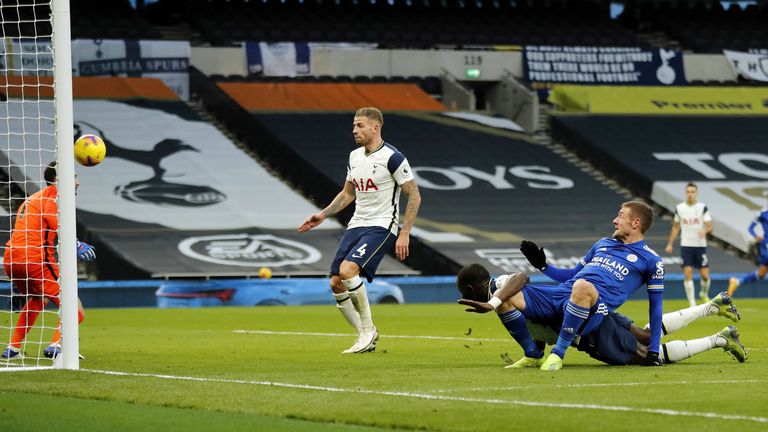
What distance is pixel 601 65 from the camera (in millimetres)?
46281

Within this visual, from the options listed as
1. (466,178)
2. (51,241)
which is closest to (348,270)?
(51,241)

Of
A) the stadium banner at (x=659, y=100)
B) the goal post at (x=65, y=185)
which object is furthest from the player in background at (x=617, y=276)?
the stadium banner at (x=659, y=100)

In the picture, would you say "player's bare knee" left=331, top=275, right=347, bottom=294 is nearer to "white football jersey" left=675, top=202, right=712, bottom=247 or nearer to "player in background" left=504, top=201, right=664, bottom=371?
"player in background" left=504, top=201, right=664, bottom=371

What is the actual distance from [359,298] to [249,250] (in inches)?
830

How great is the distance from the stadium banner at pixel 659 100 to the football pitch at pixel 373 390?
3064cm

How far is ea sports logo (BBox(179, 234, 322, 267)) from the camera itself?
33281 millimetres

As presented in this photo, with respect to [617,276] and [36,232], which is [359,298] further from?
[617,276]

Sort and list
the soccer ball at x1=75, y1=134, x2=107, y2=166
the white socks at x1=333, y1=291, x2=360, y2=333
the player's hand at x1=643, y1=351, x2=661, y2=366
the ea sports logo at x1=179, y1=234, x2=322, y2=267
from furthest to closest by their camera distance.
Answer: the ea sports logo at x1=179, y1=234, x2=322, y2=267 < the white socks at x1=333, y1=291, x2=360, y2=333 < the soccer ball at x1=75, y1=134, x2=107, y2=166 < the player's hand at x1=643, y1=351, x2=661, y2=366

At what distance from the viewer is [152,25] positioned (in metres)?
45.2

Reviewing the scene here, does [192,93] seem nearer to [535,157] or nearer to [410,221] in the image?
[535,157]

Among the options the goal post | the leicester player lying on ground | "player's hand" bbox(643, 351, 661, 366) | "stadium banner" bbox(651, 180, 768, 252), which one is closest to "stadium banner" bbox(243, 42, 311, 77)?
"stadium banner" bbox(651, 180, 768, 252)

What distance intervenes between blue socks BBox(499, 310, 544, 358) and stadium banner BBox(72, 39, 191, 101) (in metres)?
32.4

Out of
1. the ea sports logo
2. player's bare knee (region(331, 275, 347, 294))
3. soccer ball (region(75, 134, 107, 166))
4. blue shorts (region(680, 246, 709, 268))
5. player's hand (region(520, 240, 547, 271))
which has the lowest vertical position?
the ea sports logo

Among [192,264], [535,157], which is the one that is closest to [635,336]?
[192,264]
